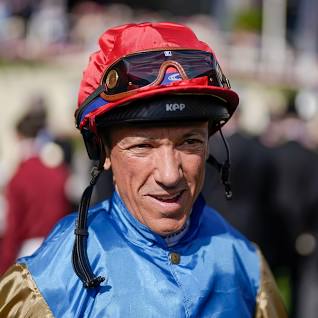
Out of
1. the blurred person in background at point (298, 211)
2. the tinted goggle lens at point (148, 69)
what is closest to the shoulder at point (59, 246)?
the tinted goggle lens at point (148, 69)

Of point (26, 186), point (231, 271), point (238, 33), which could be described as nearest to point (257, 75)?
point (238, 33)

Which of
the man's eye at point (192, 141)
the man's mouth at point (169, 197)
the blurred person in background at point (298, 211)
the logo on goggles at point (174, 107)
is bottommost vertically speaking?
the blurred person in background at point (298, 211)

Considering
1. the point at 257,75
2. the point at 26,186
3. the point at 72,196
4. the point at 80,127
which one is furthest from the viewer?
the point at 257,75

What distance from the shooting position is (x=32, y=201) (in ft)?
Answer: 21.0

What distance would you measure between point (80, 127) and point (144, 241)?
455mm

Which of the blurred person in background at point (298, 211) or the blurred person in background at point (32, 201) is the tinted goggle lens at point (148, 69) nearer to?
the blurred person in background at point (32, 201)

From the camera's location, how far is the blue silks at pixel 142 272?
10.0ft

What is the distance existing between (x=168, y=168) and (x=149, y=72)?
321 millimetres

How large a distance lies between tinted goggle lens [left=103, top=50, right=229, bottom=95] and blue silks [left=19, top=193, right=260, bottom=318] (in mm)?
473

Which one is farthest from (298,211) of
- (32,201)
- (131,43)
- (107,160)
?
(131,43)

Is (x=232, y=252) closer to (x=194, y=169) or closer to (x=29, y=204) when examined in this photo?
(x=194, y=169)

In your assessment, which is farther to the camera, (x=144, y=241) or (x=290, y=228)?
(x=290, y=228)

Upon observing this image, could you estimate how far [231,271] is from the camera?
3.31 meters

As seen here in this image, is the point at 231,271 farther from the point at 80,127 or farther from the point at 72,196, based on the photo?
the point at 72,196
